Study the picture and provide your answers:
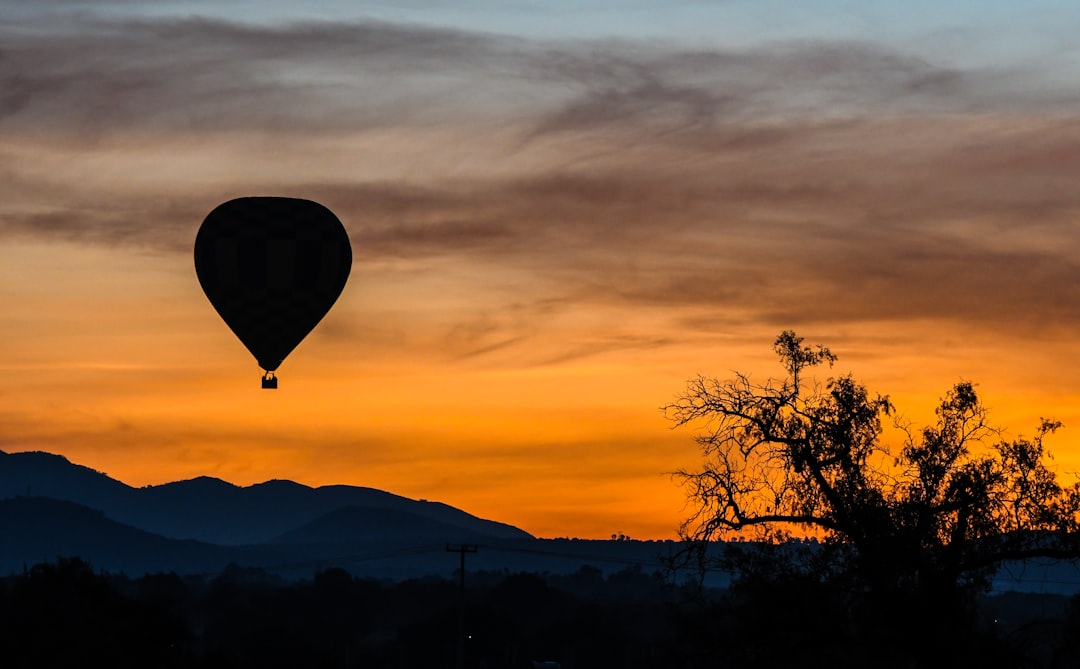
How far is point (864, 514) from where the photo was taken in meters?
27.1

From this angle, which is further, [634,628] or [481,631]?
[634,628]

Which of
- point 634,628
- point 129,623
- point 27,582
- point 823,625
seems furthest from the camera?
point 634,628

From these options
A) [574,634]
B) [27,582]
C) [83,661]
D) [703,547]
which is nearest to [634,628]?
[574,634]

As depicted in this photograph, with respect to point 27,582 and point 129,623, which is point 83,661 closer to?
point 129,623

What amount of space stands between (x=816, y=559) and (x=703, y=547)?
207 centimetres

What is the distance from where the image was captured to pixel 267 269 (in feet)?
229

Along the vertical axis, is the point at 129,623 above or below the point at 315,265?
below

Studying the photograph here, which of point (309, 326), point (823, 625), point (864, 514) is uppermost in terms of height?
point (309, 326)

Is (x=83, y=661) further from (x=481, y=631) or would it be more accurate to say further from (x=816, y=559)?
(x=481, y=631)

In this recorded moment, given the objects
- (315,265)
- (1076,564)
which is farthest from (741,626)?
(315,265)

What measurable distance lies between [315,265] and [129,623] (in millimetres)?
18740

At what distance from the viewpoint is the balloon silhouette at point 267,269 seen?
70000 mm

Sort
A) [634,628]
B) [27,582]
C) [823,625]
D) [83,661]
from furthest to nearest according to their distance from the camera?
[634,628]
[27,582]
[83,661]
[823,625]

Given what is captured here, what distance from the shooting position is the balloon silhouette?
7000 centimetres
